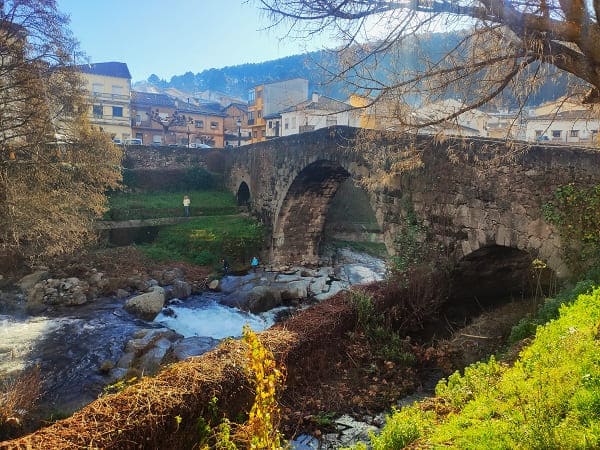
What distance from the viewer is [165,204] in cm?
2177

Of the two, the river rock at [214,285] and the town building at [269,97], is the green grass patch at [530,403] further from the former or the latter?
the town building at [269,97]

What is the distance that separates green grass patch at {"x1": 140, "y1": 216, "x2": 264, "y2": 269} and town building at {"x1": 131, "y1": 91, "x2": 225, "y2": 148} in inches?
912

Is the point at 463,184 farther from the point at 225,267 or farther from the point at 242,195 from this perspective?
the point at 242,195

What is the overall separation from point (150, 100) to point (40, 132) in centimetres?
3677

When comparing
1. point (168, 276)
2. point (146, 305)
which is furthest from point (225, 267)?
point (146, 305)

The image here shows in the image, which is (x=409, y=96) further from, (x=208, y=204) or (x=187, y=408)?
(x=208, y=204)

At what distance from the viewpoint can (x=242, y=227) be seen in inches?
759

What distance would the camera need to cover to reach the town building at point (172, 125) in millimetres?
40875

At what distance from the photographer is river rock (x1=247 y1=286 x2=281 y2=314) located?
1241 centimetres

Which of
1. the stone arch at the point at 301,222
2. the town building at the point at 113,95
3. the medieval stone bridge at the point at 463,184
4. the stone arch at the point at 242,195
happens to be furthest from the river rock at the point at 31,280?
the town building at the point at 113,95

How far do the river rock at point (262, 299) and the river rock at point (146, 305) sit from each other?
2399mm

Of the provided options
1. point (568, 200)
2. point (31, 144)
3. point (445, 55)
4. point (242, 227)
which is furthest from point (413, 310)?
point (242, 227)

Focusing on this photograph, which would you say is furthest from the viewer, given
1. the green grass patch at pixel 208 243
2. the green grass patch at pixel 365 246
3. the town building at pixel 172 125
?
the town building at pixel 172 125

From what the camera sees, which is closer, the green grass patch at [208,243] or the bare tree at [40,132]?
the bare tree at [40,132]
